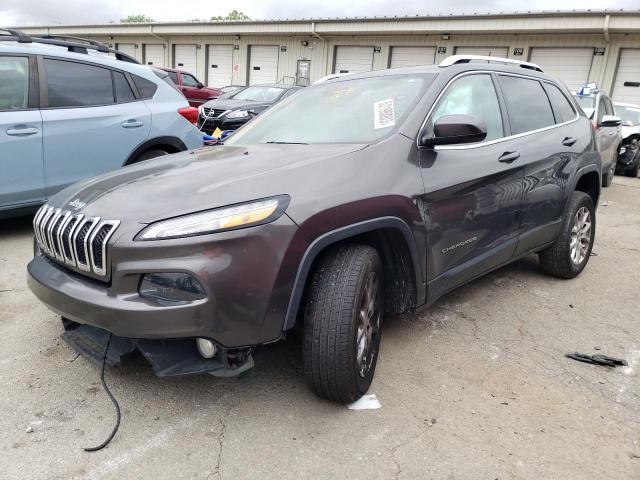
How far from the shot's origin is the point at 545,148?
3.85 m

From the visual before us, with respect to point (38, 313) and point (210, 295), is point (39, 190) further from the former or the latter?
point (210, 295)

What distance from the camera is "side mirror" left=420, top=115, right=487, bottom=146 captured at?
108 inches

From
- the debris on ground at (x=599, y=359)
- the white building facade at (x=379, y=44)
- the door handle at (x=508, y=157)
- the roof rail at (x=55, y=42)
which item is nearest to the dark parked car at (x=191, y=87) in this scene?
the white building facade at (x=379, y=44)

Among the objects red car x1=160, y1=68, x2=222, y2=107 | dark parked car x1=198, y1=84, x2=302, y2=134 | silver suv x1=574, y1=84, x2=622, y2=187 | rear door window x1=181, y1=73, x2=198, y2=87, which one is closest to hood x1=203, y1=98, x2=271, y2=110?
dark parked car x1=198, y1=84, x2=302, y2=134

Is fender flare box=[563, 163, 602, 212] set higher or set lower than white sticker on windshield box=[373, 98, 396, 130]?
lower

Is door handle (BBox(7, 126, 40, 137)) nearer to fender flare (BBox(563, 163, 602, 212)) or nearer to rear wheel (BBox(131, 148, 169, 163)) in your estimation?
rear wheel (BBox(131, 148, 169, 163))

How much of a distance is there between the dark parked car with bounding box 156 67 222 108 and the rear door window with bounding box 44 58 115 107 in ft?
35.7

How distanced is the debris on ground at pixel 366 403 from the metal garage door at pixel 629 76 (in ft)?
62.1

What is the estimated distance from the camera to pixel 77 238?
2.28 m

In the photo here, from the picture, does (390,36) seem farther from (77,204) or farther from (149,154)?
(77,204)

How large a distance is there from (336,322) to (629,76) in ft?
63.8

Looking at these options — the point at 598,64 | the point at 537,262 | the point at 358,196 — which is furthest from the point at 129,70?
the point at 598,64

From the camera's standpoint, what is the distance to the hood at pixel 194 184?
220 cm

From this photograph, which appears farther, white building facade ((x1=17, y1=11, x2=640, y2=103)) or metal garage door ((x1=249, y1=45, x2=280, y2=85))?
metal garage door ((x1=249, y1=45, x2=280, y2=85))
